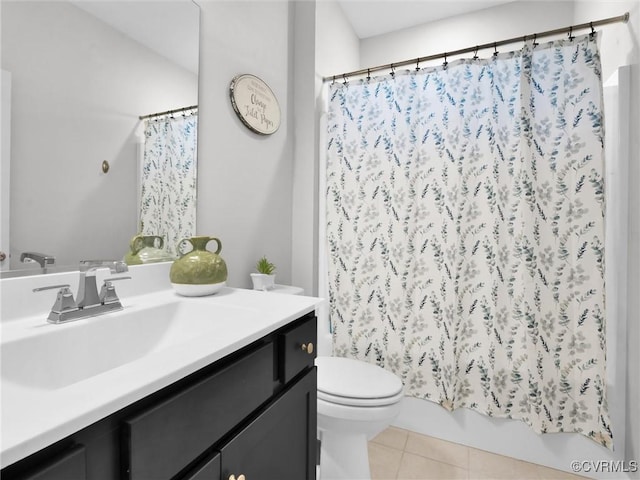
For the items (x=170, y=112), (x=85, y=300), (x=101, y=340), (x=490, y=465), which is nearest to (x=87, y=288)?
(x=85, y=300)

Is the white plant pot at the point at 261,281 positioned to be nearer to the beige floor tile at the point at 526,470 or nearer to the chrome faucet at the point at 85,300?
the chrome faucet at the point at 85,300

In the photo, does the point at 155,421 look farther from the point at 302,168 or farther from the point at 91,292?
the point at 302,168

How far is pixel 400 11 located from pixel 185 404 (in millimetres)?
2822

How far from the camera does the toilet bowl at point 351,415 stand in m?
1.30

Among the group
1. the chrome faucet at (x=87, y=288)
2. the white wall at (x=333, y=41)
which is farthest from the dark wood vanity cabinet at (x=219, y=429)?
the white wall at (x=333, y=41)

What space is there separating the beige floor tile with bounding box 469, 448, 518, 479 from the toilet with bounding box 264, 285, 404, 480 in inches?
23.8

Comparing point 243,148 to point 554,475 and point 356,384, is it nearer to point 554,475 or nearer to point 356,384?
point 356,384

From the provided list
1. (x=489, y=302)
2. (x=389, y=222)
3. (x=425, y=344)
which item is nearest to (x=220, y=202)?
(x=389, y=222)

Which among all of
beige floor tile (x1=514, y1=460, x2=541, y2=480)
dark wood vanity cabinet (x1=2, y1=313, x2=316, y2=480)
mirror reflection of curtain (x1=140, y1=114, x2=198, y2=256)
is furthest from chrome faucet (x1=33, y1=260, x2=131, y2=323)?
beige floor tile (x1=514, y1=460, x2=541, y2=480)

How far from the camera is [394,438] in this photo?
1.83 metres

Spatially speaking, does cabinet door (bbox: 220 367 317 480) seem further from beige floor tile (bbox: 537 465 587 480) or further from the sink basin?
beige floor tile (bbox: 537 465 587 480)

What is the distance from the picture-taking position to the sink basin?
25.5 inches

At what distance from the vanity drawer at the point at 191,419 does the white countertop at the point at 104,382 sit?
0.13ft

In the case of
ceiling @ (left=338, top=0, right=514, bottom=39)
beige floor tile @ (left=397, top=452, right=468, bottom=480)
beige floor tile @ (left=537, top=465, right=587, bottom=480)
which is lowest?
beige floor tile @ (left=537, top=465, right=587, bottom=480)
